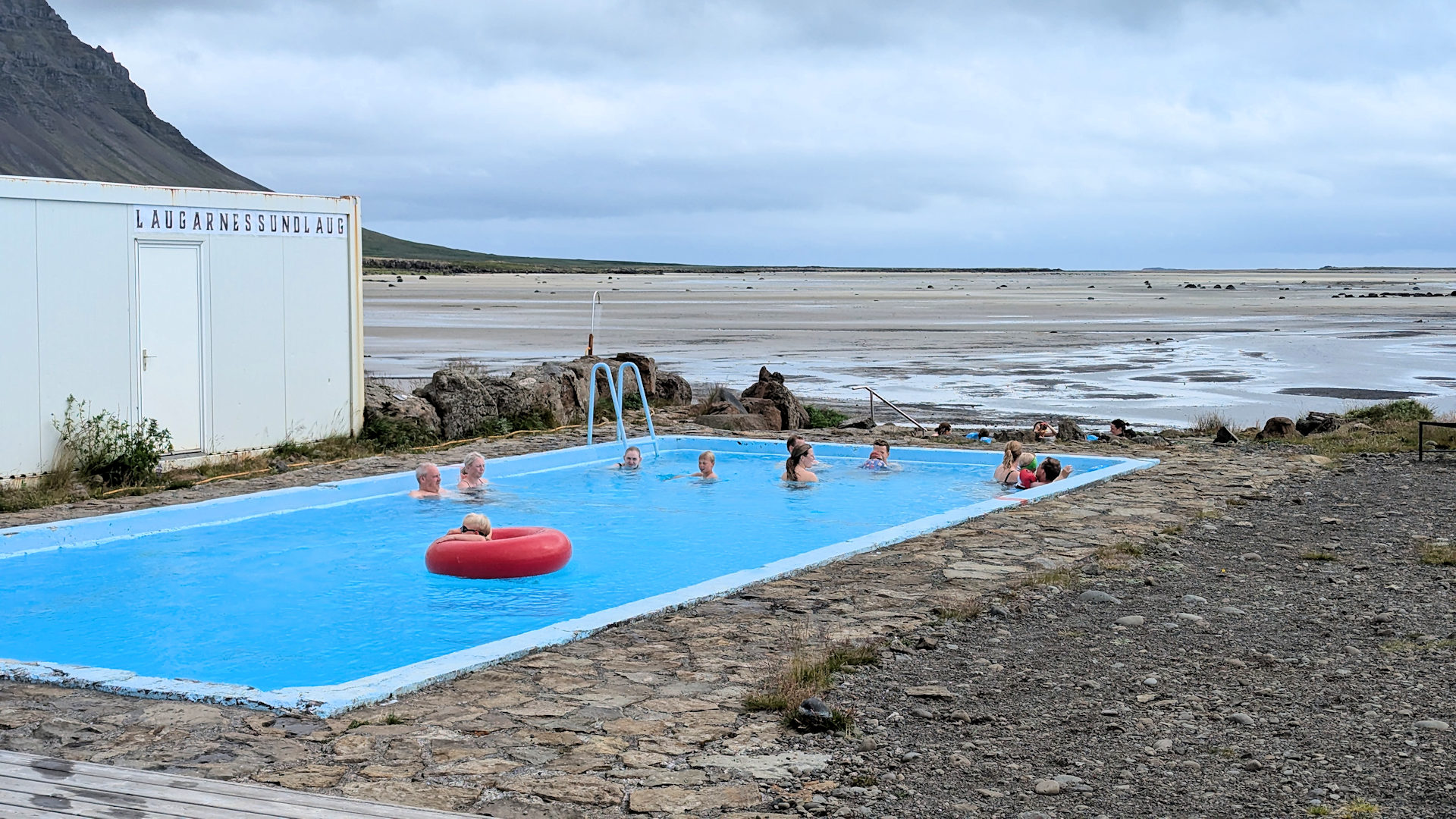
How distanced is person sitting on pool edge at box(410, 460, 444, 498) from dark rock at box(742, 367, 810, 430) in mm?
6204

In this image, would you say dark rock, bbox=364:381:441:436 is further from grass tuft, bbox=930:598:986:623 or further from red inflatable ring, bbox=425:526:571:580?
grass tuft, bbox=930:598:986:623

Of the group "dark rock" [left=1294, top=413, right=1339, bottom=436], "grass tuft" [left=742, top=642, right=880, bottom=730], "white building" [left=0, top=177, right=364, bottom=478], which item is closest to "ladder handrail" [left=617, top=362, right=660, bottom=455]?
"white building" [left=0, top=177, right=364, bottom=478]

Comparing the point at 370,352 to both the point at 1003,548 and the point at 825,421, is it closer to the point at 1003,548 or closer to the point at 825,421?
the point at 825,421

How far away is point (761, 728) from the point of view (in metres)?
5.26

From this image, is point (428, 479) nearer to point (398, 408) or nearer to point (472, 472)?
point (472, 472)

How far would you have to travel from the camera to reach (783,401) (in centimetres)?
1820

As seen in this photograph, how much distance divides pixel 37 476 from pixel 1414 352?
3147 centimetres

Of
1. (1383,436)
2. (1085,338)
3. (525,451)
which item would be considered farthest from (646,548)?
(1085,338)

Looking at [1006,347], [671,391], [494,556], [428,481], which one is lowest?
[494,556]

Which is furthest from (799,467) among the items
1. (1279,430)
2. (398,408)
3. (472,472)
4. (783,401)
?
(1279,430)

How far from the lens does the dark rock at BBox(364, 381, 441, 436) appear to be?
15.2 metres

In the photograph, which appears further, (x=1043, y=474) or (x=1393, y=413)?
(x=1393, y=413)

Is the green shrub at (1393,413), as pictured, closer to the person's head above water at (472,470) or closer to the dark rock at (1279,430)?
the dark rock at (1279,430)

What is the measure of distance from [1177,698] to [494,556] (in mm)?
5262
